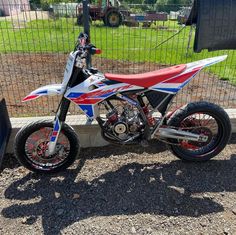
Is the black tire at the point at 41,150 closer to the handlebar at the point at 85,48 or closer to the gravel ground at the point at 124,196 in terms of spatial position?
the gravel ground at the point at 124,196

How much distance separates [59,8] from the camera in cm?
412

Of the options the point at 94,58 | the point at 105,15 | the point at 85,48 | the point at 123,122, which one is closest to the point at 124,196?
the point at 123,122

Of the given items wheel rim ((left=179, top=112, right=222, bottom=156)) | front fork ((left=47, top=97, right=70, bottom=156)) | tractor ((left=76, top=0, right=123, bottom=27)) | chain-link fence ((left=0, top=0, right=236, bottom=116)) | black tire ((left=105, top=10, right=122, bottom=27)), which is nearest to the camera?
front fork ((left=47, top=97, right=70, bottom=156))

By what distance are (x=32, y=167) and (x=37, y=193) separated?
33cm

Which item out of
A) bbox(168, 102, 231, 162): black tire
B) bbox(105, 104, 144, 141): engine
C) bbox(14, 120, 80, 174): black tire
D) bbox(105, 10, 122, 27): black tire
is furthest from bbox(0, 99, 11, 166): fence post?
bbox(105, 10, 122, 27): black tire

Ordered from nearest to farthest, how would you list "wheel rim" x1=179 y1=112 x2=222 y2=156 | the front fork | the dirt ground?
the front fork, "wheel rim" x1=179 y1=112 x2=222 y2=156, the dirt ground

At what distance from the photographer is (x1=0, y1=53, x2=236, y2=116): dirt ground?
4.57 meters

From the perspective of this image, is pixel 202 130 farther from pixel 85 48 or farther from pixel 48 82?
pixel 48 82

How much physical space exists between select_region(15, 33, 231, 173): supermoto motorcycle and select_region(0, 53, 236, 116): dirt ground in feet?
3.98

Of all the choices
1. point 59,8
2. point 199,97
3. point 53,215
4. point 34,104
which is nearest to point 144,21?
point 59,8

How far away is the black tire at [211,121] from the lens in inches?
123

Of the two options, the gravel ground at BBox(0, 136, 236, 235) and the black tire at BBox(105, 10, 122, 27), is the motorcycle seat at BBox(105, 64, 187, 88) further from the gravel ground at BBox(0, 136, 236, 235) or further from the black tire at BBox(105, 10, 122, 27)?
the black tire at BBox(105, 10, 122, 27)

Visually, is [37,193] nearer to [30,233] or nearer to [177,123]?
[30,233]

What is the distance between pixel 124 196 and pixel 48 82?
352 cm
